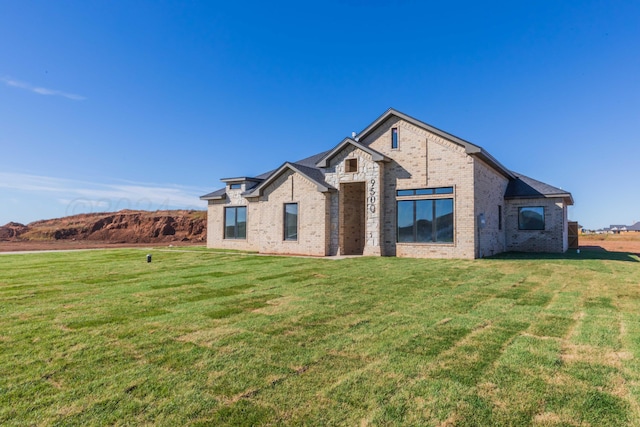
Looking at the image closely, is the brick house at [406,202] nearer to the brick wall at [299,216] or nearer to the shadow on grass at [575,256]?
the brick wall at [299,216]

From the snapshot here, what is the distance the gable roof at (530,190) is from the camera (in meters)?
20.1

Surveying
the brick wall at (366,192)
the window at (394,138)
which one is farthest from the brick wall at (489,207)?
the brick wall at (366,192)

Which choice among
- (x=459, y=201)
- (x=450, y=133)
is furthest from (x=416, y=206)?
(x=450, y=133)

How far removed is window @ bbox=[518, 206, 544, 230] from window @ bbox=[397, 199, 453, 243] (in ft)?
25.5

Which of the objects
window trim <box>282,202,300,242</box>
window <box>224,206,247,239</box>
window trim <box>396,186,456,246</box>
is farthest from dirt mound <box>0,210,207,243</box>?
window trim <box>396,186,456,246</box>

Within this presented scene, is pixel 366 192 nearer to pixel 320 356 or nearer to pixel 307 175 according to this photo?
pixel 307 175

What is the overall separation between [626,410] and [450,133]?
14303 millimetres

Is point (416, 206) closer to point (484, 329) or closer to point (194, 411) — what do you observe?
point (484, 329)

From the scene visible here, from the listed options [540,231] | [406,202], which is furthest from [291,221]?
[540,231]

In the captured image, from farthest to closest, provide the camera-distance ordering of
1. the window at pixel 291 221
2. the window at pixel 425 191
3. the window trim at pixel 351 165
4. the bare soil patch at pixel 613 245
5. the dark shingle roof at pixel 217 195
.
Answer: the dark shingle roof at pixel 217 195
the bare soil patch at pixel 613 245
the window at pixel 291 221
the window trim at pixel 351 165
the window at pixel 425 191

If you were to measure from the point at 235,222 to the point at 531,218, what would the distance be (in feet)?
61.2

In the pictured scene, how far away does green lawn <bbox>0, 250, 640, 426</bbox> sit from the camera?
10.1 feet

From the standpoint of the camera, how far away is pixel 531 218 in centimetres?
2097

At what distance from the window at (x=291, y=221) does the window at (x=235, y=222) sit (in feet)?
17.4
